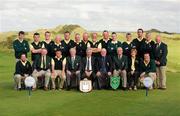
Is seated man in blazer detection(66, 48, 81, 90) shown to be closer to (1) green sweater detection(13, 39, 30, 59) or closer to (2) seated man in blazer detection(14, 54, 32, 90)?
(2) seated man in blazer detection(14, 54, 32, 90)

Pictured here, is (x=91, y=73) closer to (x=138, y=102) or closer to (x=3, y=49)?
(x=138, y=102)

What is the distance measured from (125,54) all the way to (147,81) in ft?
8.08

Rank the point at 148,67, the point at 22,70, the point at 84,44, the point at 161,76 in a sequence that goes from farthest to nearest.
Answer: the point at 161,76, the point at 84,44, the point at 148,67, the point at 22,70

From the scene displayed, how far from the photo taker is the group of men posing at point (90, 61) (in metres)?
18.0

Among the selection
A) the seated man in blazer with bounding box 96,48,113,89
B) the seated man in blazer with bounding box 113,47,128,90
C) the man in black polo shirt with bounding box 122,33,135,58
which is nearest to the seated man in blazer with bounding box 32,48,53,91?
the seated man in blazer with bounding box 96,48,113,89

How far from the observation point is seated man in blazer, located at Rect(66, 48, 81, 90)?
709 inches

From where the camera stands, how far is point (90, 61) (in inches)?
712

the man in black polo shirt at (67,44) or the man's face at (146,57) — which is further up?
the man in black polo shirt at (67,44)

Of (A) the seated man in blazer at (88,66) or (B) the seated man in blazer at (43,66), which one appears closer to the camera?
(B) the seated man in blazer at (43,66)

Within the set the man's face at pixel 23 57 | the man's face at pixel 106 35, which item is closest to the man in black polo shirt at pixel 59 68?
the man's face at pixel 23 57

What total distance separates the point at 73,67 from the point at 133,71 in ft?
7.10

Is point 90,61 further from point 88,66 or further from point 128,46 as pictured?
point 128,46

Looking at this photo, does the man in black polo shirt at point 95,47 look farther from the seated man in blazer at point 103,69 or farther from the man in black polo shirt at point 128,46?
the man in black polo shirt at point 128,46

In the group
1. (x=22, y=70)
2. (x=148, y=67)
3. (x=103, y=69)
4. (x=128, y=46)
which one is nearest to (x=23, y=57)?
(x=22, y=70)
